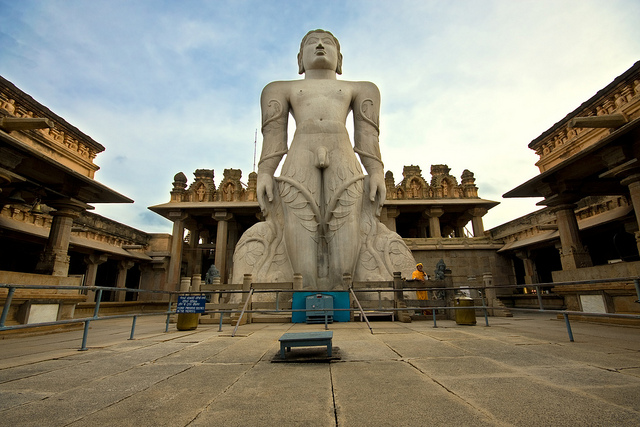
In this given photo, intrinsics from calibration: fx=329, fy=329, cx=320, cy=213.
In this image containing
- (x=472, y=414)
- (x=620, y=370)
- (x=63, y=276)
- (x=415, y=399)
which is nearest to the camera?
(x=472, y=414)

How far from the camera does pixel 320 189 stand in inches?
379

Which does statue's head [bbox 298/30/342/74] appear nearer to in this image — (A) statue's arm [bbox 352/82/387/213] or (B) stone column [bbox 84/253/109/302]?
(A) statue's arm [bbox 352/82/387/213]

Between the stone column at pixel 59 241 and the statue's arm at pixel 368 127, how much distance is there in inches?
313

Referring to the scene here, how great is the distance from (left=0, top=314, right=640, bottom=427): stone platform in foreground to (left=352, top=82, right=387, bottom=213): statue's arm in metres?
7.17

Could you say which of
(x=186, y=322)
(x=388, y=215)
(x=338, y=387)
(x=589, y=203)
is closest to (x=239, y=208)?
(x=388, y=215)

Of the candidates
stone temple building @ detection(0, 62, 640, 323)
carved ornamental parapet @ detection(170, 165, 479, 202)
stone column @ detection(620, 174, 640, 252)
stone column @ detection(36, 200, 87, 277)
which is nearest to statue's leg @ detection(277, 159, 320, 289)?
stone temple building @ detection(0, 62, 640, 323)

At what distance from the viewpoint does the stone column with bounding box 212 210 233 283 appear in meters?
18.0

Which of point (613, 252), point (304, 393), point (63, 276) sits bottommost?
point (304, 393)

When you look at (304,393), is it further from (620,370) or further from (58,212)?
(58,212)

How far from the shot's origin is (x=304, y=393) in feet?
6.91

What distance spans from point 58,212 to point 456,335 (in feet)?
31.0

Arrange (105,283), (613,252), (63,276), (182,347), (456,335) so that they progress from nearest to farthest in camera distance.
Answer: (182,347) → (456,335) → (63,276) → (613,252) → (105,283)

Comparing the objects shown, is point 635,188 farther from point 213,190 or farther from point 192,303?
point 213,190

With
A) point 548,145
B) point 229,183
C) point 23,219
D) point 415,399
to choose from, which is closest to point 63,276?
point 23,219
